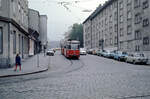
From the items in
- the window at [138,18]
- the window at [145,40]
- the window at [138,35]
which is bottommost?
the window at [145,40]

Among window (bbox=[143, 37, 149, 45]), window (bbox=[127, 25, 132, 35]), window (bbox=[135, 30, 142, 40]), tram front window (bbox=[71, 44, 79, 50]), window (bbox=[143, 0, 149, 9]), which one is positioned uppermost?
window (bbox=[143, 0, 149, 9])

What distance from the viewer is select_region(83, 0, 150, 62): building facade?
33.8 meters

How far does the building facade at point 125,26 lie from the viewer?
3381 centimetres

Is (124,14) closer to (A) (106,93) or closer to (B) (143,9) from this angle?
(B) (143,9)

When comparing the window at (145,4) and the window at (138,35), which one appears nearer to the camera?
the window at (145,4)

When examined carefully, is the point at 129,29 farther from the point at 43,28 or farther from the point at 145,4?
the point at 43,28

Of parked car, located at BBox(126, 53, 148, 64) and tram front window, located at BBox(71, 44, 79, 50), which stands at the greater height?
tram front window, located at BBox(71, 44, 79, 50)

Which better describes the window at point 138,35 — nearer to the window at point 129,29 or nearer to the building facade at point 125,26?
the building facade at point 125,26

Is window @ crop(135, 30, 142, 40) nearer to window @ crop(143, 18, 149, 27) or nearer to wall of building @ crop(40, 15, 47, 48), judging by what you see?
window @ crop(143, 18, 149, 27)

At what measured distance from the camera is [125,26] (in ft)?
135

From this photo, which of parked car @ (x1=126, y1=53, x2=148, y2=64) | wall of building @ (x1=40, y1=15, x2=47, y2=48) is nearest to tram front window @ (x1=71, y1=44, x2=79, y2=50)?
parked car @ (x1=126, y1=53, x2=148, y2=64)

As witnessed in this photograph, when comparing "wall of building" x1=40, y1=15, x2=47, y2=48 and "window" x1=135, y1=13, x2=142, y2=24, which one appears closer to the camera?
"window" x1=135, y1=13, x2=142, y2=24

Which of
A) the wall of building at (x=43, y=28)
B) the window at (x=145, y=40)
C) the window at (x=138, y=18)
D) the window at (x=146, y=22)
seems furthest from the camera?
the wall of building at (x=43, y=28)

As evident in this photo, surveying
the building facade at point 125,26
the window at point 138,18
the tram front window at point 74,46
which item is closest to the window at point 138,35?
the building facade at point 125,26
